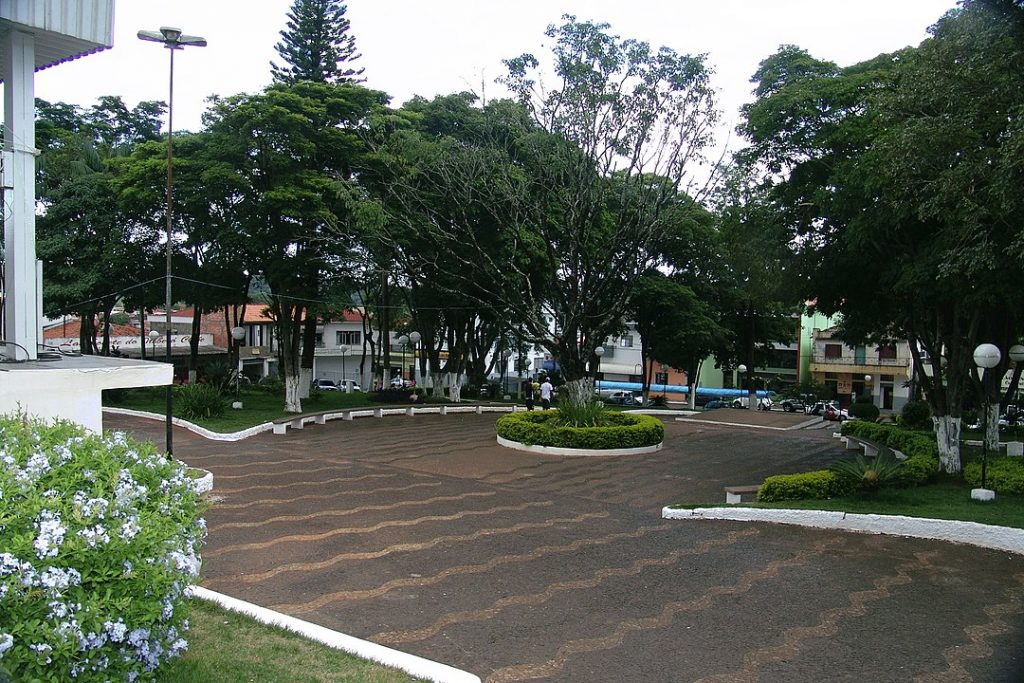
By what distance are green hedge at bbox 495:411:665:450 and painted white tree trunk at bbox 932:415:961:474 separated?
6308 mm

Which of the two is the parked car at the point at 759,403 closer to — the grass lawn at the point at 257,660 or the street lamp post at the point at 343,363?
the street lamp post at the point at 343,363

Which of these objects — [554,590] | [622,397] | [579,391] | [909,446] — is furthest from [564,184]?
[622,397]

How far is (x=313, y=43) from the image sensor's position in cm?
2947

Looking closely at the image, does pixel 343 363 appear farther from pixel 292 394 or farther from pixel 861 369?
pixel 861 369

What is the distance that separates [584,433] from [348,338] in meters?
43.3

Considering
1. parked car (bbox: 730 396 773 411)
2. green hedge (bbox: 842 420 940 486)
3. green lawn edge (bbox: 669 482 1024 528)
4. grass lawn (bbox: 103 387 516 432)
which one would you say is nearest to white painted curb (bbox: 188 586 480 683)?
green lawn edge (bbox: 669 482 1024 528)

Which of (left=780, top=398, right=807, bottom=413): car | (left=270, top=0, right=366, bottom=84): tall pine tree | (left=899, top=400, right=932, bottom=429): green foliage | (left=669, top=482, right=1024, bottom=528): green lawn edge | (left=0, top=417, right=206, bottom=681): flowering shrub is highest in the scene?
(left=270, top=0, right=366, bottom=84): tall pine tree

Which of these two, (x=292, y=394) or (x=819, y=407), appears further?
(x=819, y=407)

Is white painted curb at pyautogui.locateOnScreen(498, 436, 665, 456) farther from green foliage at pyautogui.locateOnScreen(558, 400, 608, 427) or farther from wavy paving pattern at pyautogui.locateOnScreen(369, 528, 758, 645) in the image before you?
wavy paving pattern at pyautogui.locateOnScreen(369, 528, 758, 645)

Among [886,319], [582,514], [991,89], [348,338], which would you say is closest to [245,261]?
[582,514]

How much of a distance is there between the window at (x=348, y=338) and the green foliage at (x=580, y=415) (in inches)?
1632

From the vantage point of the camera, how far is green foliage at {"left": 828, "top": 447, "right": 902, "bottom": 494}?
37.8 feet

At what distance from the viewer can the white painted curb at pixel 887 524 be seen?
382 inches

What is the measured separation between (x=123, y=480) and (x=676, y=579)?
5.99 m
